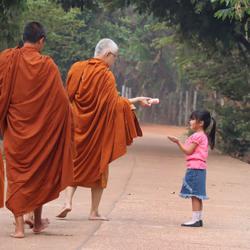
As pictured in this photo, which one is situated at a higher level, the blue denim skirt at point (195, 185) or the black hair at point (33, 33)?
the black hair at point (33, 33)

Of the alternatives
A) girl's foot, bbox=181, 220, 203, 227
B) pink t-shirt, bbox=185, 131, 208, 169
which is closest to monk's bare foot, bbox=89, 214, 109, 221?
girl's foot, bbox=181, 220, 203, 227

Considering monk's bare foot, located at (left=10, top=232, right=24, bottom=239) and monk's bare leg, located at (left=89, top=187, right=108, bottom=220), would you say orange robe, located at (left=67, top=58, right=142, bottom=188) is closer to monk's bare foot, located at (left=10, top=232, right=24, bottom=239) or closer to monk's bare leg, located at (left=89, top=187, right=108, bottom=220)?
monk's bare leg, located at (left=89, top=187, right=108, bottom=220)

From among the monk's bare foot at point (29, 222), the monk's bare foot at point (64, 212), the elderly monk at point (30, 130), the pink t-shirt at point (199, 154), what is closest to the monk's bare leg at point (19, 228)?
the elderly monk at point (30, 130)

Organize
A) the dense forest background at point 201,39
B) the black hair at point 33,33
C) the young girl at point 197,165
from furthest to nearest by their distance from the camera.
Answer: the dense forest background at point 201,39
the young girl at point 197,165
the black hair at point 33,33

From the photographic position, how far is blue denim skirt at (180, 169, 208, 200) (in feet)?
29.5

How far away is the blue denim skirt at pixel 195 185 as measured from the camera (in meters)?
8.98

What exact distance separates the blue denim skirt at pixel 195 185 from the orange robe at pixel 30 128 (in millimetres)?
1610

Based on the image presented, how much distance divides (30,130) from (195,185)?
209 centimetres

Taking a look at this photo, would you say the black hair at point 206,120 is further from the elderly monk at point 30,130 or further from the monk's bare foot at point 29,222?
the monk's bare foot at point 29,222

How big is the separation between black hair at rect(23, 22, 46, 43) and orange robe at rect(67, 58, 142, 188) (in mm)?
1254

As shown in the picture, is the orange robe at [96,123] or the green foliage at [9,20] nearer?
the orange robe at [96,123]

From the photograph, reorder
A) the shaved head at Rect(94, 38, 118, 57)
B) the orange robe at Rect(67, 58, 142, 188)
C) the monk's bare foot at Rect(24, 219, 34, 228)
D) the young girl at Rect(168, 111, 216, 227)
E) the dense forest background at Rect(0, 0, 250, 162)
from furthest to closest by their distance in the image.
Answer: the dense forest background at Rect(0, 0, 250, 162) < the shaved head at Rect(94, 38, 118, 57) < the orange robe at Rect(67, 58, 142, 188) < the young girl at Rect(168, 111, 216, 227) < the monk's bare foot at Rect(24, 219, 34, 228)

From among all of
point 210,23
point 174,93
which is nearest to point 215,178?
point 210,23

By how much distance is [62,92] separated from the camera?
8016 millimetres
